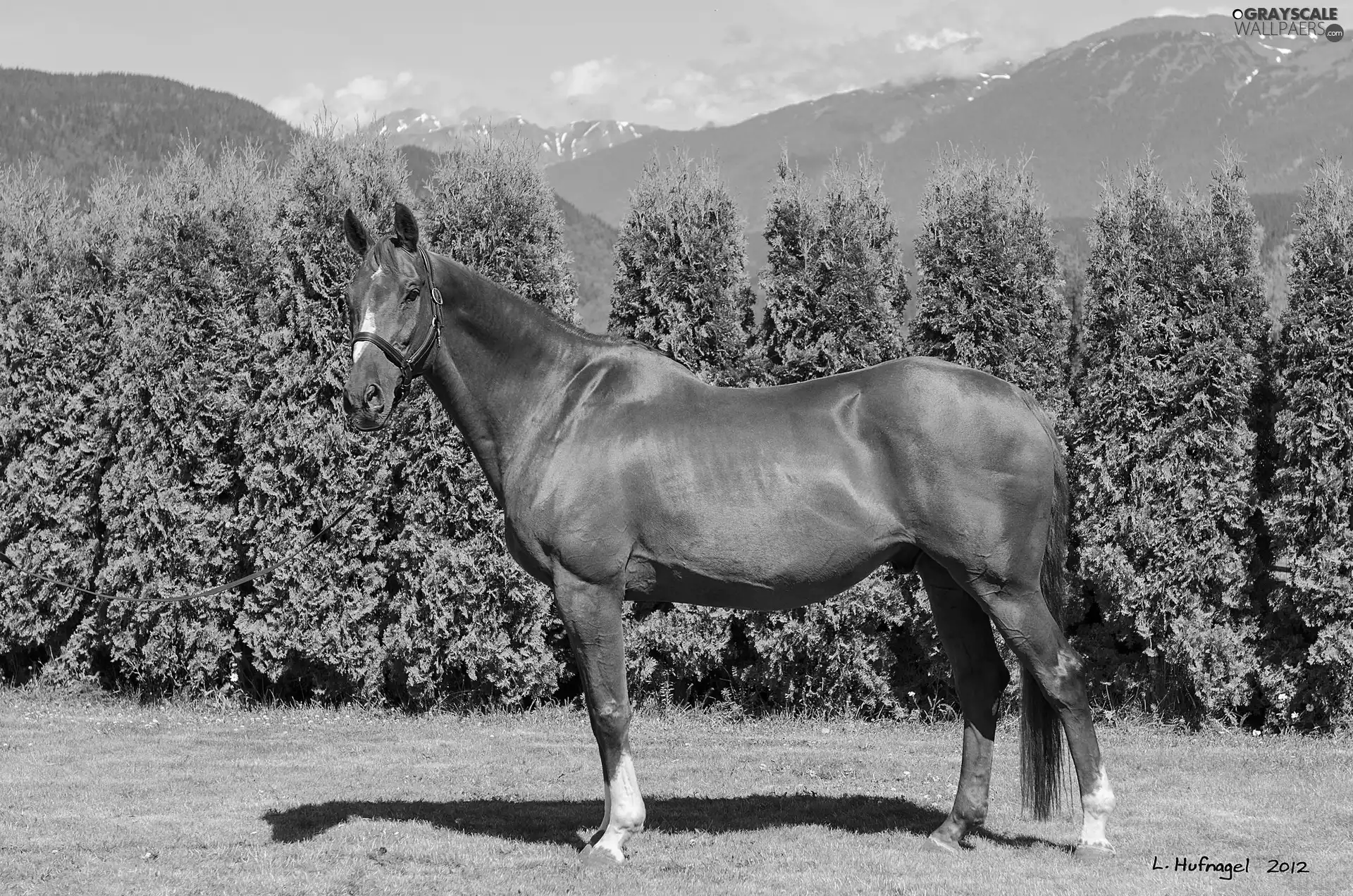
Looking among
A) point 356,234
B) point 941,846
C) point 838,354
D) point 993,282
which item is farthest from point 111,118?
point 941,846

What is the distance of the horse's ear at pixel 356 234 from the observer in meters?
5.11

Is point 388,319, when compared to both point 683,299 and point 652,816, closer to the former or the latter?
point 652,816

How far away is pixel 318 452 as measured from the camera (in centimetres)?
895

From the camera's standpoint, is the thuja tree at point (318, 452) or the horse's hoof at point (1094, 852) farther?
the thuja tree at point (318, 452)

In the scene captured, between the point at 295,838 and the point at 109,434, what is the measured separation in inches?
229

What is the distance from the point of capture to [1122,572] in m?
8.13

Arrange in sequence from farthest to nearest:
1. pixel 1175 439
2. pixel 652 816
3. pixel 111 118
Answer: pixel 111 118, pixel 1175 439, pixel 652 816

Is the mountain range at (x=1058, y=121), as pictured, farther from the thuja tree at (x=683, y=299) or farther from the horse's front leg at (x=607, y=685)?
the horse's front leg at (x=607, y=685)

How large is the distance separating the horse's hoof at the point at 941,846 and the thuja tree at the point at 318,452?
513 centimetres

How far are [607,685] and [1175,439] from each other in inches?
199

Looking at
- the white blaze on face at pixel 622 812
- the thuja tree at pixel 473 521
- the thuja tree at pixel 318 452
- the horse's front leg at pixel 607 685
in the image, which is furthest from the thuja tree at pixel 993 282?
the white blaze on face at pixel 622 812

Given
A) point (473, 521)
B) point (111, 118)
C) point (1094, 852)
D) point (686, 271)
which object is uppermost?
point (111, 118)

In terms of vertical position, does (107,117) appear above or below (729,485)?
above

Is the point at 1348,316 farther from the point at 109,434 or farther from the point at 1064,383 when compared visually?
the point at 109,434
